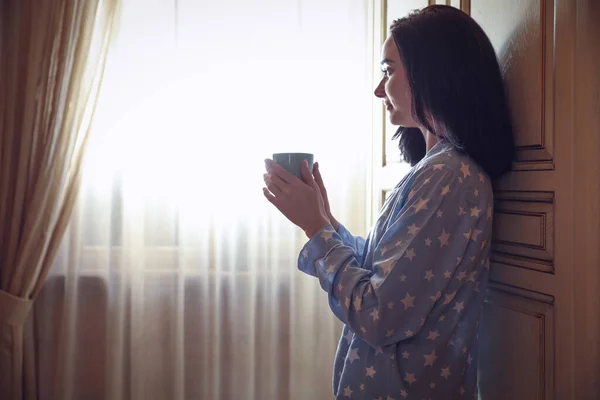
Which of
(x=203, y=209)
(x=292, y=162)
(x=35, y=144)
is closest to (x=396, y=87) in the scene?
(x=292, y=162)

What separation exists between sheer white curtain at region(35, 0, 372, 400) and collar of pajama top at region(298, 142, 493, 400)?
0.80 metres

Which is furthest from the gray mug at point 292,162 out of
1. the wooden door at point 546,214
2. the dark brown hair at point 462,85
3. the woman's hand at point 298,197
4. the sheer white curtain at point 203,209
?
the sheer white curtain at point 203,209

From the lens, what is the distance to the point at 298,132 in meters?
1.75

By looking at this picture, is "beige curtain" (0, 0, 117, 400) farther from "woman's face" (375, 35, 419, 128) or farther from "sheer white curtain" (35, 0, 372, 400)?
"woman's face" (375, 35, 419, 128)

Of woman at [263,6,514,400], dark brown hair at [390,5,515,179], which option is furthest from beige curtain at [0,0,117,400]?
dark brown hair at [390,5,515,179]

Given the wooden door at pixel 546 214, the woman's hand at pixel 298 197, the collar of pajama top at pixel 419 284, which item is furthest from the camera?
the woman's hand at pixel 298 197

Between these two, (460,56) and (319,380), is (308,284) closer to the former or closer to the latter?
(319,380)

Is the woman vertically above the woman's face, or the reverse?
the woman's face

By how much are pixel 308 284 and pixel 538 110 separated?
1.07m

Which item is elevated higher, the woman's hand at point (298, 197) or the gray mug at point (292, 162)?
the gray mug at point (292, 162)

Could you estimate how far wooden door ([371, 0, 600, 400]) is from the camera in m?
0.75

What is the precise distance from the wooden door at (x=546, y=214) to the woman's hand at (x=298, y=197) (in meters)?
0.35

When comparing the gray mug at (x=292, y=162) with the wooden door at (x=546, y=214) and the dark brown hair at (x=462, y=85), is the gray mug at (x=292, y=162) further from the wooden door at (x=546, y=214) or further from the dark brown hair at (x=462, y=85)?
the wooden door at (x=546, y=214)

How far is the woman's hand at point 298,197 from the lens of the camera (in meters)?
1.01
